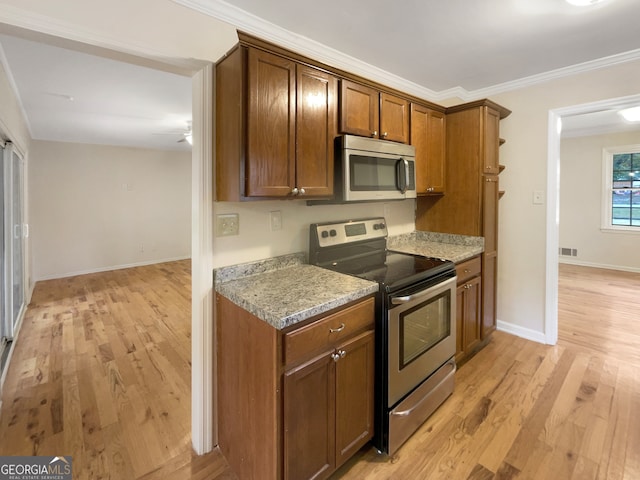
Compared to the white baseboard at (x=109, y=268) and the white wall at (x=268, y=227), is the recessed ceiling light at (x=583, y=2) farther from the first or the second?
the white baseboard at (x=109, y=268)

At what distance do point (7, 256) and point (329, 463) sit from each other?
3.24 metres

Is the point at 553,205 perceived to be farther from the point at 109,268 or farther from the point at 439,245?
the point at 109,268

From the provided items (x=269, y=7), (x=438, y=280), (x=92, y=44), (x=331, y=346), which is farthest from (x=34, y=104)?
(x=438, y=280)

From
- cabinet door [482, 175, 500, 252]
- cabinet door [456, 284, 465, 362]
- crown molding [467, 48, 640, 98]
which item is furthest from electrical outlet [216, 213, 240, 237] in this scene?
crown molding [467, 48, 640, 98]

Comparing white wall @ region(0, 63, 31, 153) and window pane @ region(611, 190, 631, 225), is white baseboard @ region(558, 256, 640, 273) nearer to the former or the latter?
window pane @ region(611, 190, 631, 225)

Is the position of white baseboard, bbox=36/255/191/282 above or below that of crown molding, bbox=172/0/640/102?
below

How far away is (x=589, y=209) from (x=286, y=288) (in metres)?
6.48

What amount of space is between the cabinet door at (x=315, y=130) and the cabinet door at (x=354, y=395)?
850mm

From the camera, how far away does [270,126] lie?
1569 mm

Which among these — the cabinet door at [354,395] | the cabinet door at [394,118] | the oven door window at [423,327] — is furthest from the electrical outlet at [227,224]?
the cabinet door at [394,118]

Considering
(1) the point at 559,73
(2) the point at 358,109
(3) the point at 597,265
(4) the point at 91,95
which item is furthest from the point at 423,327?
(3) the point at 597,265

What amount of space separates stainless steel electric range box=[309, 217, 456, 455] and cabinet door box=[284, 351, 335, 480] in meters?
0.35

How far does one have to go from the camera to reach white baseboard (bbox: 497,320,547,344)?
2.97 meters

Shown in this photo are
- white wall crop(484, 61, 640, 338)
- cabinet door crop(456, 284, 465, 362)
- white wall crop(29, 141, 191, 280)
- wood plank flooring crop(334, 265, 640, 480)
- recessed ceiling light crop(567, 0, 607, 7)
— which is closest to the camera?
wood plank flooring crop(334, 265, 640, 480)
